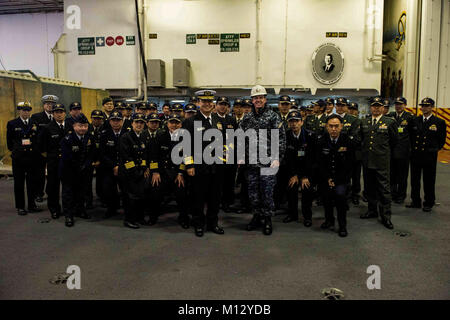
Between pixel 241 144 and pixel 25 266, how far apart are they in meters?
2.85

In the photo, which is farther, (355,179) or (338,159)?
(355,179)

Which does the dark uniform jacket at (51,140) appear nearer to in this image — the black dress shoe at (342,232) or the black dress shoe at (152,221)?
the black dress shoe at (152,221)

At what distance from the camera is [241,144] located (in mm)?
4637

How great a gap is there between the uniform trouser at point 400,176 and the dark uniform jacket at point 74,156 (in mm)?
5355

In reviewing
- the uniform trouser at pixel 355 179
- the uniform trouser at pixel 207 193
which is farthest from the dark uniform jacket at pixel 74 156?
the uniform trouser at pixel 355 179

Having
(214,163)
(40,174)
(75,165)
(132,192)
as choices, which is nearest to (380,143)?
(214,163)

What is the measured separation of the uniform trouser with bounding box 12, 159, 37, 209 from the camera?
5477 millimetres

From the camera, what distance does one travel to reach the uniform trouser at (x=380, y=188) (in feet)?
15.9

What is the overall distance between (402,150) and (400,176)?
502mm

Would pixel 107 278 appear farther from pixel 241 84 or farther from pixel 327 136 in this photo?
pixel 241 84

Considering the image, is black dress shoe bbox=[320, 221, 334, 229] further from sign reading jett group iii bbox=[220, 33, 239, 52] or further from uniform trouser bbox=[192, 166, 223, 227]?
sign reading jett group iii bbox=[220, 33, 239, 52]

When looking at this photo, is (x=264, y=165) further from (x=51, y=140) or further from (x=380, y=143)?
(x=51, y=140)

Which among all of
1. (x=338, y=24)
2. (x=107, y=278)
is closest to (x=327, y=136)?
(x=107, y=278)

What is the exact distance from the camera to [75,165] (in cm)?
502
